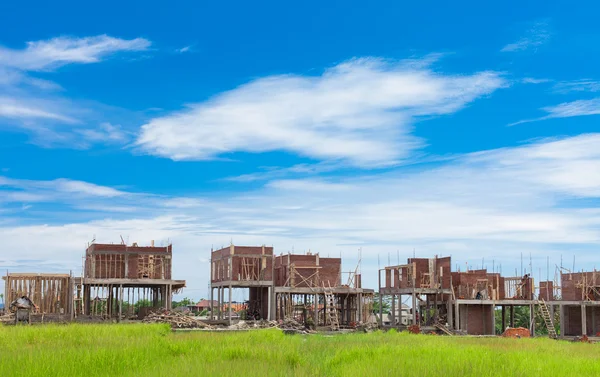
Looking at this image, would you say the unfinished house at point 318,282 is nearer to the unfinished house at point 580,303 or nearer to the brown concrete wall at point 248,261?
the brown concrete wall at point 248,261

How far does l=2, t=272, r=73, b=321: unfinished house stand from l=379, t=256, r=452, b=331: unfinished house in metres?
20.0

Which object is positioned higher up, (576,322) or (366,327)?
(366,327)

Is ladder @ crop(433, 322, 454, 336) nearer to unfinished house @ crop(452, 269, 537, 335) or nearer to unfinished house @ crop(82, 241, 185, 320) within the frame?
unfinished house @ crop(452, 269, 537, 335)

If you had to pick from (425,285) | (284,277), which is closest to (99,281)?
(284,277)

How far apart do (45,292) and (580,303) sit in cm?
3404

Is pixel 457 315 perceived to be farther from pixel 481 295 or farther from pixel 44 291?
pixel 44 291

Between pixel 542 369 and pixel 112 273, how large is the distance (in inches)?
1324

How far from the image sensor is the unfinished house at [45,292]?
140ft

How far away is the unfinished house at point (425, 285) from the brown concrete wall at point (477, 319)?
1.22m

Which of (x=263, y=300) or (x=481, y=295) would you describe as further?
(x=263, y=300)

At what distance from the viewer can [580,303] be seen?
48531 millimetres

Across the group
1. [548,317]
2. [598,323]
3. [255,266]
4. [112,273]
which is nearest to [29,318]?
[112,273]

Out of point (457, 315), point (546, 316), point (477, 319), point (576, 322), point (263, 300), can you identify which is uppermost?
point (263, 300)

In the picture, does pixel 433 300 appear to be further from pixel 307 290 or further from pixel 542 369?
pixel 542 369
